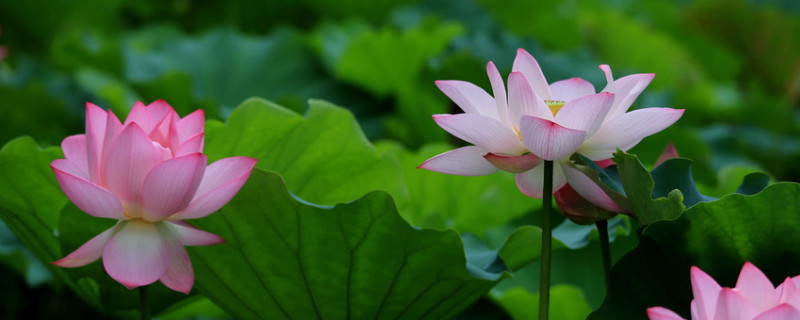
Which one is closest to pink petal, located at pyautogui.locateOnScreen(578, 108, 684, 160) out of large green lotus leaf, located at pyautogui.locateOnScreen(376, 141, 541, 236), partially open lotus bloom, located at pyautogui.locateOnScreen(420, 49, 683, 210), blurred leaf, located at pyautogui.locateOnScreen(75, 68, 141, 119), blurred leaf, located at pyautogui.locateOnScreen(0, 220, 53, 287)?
partially open lotus bloom, located at pyautogui.locateOnScreen(420, 49, 683, 210)

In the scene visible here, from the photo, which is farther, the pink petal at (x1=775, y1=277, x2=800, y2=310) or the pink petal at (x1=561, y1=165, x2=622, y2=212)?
the pink petal at (x1=561, y1=165, x2=622, y2=212)

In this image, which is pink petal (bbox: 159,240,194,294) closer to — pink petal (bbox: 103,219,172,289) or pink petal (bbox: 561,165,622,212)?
pink petal (bbox: 103,219,172,289)

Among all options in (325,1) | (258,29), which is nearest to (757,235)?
(325,1)

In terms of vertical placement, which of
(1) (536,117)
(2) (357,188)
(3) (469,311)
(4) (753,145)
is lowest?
(4) (753,145)

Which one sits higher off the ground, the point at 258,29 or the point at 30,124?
the point at 30,124

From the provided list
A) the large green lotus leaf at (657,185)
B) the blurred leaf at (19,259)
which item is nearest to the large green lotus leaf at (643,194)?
the large green lotus leaf at (657,185)

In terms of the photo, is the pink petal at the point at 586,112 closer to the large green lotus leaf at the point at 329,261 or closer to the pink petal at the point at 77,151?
the large green lotus leaf at the point at 329,261

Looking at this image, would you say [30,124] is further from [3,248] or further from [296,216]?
[296,216]
